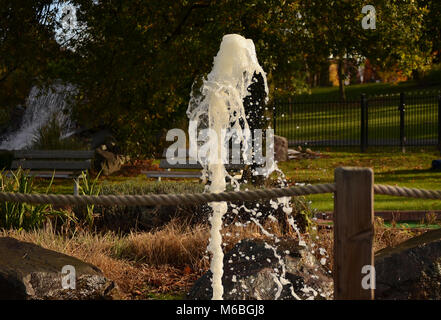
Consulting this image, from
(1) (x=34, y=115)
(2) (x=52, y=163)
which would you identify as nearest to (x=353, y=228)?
(2) (x=52, y=163)

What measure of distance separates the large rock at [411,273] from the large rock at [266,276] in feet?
2.20

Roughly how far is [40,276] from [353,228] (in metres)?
2.42

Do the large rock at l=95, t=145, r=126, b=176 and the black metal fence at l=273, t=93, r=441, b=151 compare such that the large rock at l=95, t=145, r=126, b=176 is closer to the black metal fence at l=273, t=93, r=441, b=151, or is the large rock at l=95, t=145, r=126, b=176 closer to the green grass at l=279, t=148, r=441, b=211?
the green grass at l=279, t=148, r=441, b=211

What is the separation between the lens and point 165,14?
11977 mm

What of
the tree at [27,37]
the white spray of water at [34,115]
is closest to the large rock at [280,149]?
the white spray of water at [34,115]

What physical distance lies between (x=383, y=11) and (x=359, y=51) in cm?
102

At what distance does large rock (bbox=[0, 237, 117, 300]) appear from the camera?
14.8ft

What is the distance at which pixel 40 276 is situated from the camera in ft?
15.2

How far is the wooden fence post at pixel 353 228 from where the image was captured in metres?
3.34

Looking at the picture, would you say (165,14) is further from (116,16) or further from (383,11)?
(383,11)

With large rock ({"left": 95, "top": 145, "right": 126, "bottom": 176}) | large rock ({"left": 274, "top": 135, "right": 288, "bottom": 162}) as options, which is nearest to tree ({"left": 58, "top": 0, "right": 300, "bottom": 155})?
large rock ({"left": 95, "top": 145, "right": 126, "bottom": 176})
